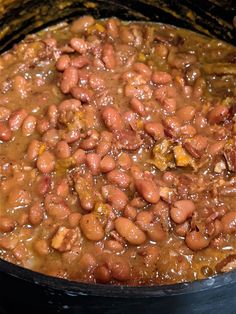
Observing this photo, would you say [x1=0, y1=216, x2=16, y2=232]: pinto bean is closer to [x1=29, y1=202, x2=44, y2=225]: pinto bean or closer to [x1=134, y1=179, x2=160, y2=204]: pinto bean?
[x1=29, y1=202, x2=44, y2=225]: pinto bean

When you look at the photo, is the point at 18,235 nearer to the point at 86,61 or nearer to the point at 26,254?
the point at 26,254

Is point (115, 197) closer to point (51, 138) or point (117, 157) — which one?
point (117, 157)

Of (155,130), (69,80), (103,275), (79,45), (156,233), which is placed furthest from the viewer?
(79,45)

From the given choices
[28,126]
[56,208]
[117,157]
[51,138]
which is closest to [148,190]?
[117,157]

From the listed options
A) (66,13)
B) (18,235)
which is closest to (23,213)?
(18,235)

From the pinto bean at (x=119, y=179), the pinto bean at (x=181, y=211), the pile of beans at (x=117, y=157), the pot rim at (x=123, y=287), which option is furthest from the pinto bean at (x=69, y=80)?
the pot rim at (x=123, y=287)
